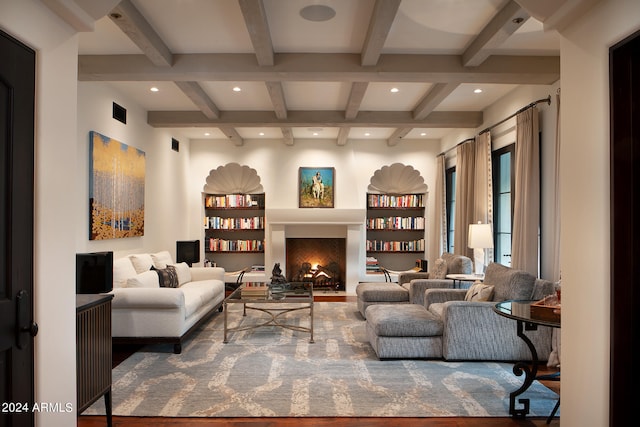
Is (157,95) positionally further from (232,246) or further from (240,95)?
(232,246)

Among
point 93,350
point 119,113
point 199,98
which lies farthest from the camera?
point 119,113

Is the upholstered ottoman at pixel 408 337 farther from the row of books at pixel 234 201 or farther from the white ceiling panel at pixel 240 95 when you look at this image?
the row of books at pixel 234 201

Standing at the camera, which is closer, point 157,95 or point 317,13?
point 317,13

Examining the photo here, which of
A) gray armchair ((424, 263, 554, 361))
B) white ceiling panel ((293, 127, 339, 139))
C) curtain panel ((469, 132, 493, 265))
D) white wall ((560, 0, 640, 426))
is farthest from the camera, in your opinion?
white ceiling panel ((293, 127, 339, 139))

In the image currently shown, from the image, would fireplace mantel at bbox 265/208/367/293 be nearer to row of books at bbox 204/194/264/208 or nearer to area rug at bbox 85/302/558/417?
row of books at bbox 204/194/264/208

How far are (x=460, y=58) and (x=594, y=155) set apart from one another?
275 centimetres

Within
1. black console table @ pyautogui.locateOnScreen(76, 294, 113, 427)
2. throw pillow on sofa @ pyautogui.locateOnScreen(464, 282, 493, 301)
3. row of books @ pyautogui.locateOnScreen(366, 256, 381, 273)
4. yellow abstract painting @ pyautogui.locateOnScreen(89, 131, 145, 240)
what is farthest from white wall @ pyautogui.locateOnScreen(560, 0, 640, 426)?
row of books @ pyautogui.locateOnScreen(366, 256, 381, 273)

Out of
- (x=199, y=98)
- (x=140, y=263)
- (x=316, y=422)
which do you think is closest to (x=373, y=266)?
(x=140, y=263)

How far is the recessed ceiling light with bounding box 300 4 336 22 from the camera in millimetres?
3258

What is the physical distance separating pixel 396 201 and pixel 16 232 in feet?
24.9

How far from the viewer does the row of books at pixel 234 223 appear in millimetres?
8586

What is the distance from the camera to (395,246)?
8.63 metres

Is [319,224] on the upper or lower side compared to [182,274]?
upper

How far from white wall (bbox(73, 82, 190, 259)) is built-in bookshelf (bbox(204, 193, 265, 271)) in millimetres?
575
